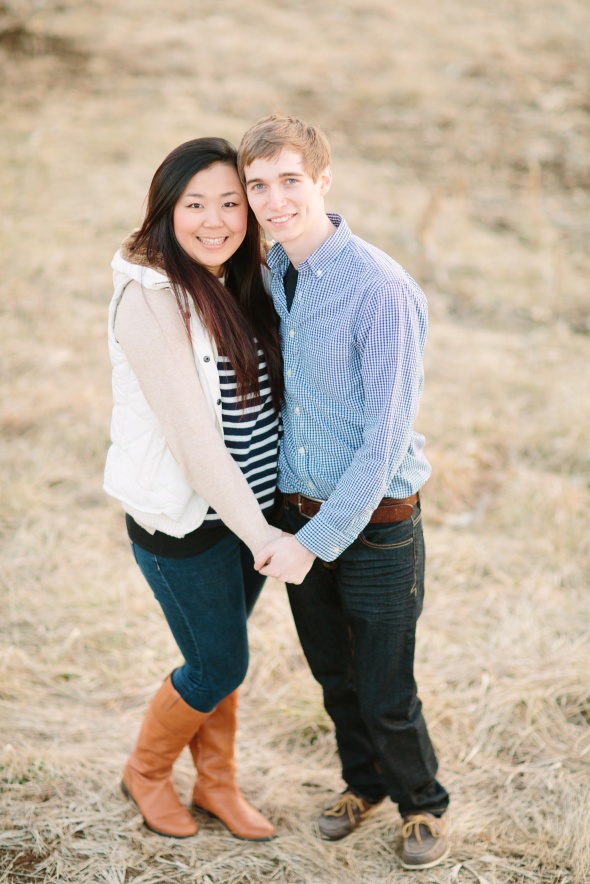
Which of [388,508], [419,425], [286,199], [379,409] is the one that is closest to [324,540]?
[388,508]

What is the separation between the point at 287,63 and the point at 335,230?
9.93 meters

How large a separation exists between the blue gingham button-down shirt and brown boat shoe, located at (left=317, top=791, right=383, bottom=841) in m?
1.03

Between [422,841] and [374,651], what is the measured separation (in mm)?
676

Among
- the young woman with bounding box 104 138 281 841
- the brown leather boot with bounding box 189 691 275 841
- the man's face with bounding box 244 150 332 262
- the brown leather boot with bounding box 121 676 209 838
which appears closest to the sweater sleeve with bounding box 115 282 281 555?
the young woman with bounding box 104 138 281 841

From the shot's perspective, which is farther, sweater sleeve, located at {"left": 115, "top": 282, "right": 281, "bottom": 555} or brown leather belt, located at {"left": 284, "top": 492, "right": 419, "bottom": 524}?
brown leather belt, located at {"left": 284, "top": 492, "right": 419, "bottom": 524}

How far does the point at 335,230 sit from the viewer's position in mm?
2062

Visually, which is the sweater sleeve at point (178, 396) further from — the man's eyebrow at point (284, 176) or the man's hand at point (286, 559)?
the man's eyebrow at point (284, 176)

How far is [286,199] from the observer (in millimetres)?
1971

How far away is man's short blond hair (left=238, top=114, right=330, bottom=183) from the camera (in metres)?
1.96

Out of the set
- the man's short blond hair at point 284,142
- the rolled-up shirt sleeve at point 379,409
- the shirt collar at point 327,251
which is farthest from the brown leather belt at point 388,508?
the man's short blond hair at point 284,142

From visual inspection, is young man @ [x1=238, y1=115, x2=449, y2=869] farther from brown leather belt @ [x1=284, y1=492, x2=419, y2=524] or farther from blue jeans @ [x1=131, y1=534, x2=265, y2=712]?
blue jeans @ [x1=131, y1=534, x2=265, y2=712]

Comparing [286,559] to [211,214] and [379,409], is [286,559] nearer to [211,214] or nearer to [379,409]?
[379,409]

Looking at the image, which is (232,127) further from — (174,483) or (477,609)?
(174,483)

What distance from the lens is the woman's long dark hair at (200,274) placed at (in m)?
2.03
